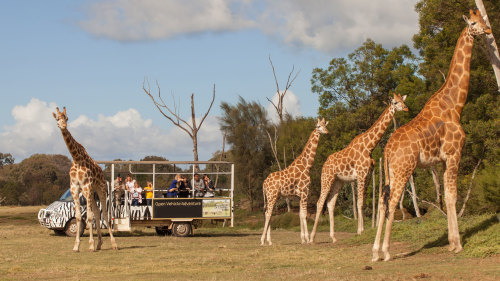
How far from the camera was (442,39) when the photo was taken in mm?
27891

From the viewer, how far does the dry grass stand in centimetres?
1034

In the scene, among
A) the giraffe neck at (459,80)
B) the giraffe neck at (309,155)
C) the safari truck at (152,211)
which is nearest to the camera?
the giraffe neck at (459,80)

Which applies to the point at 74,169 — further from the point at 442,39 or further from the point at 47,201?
the point at 47,201

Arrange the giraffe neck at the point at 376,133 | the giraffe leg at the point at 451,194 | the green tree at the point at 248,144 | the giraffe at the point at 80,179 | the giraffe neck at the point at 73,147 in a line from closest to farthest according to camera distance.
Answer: the giraffe leg at the point at 451,194, the giraffe neck at the point at 73,147, the giraffe at the point at 80,179, the giraffe neck at the point at 376,133, the green tree at the point at 248,144

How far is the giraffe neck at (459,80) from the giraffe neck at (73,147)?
9.63m

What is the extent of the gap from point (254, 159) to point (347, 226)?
1870 centimetres

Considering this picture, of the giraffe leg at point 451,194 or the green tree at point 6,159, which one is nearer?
the giraffe leg at point 451,194

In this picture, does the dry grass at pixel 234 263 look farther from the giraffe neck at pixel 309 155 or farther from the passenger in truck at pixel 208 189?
the passenger in truck at pixel 208 189

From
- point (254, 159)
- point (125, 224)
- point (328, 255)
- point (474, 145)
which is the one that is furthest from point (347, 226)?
point (254, 159)

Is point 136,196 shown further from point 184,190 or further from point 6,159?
point 6,159

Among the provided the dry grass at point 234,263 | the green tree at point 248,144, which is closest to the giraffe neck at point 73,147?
the dry grass at point 234,263

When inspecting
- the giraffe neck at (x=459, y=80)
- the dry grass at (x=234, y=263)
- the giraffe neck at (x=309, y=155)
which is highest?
the giraffe neck at (x=459, y=80)

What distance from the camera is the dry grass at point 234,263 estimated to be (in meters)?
10.3

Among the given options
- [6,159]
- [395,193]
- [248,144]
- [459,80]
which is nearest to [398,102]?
[459,80]
